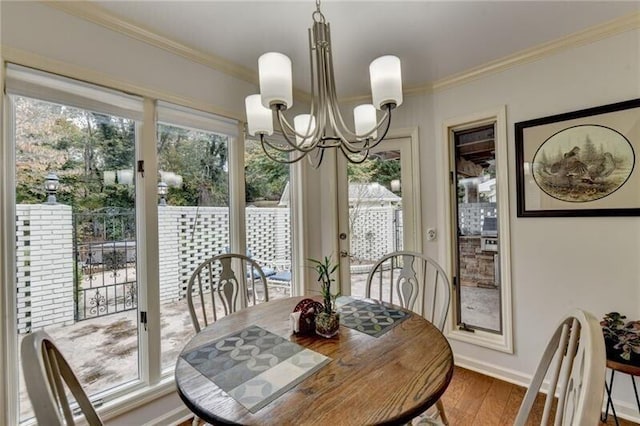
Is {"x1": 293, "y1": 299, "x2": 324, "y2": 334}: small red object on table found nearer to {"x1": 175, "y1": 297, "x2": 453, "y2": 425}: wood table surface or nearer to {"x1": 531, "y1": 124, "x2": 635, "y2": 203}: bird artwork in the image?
{"x1": 175, "y1": 297, "x2": 453, "y2": 425}: wood table surface

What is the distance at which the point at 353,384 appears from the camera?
3.07 ft

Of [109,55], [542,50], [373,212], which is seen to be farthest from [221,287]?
[542,50]

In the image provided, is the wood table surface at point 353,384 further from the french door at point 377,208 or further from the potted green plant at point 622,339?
the french door at point 377,208

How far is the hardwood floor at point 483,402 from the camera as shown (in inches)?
72.8

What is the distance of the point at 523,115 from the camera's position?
222 cm

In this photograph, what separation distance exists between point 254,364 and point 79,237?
52.6 inches

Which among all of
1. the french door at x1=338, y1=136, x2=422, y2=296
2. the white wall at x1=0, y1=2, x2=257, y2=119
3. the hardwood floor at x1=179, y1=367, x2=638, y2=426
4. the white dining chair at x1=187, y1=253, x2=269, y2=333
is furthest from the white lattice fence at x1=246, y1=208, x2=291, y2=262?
the hardwood floor at x1=179, y1=367, x2=638, y2=426

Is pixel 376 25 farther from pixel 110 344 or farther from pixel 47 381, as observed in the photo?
pixel 110 344

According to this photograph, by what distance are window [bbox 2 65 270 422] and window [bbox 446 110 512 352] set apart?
2.02 metres

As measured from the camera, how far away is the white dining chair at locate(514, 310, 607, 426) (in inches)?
21.8

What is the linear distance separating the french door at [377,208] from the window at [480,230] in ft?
1.12

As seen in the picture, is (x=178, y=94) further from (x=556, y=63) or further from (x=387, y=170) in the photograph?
(x=556, y=63)

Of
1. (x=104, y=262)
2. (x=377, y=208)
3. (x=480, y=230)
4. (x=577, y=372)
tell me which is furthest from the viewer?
(x=377, y=208)

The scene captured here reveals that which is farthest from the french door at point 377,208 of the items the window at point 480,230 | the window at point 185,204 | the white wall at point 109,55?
the white wall at point 109,55
